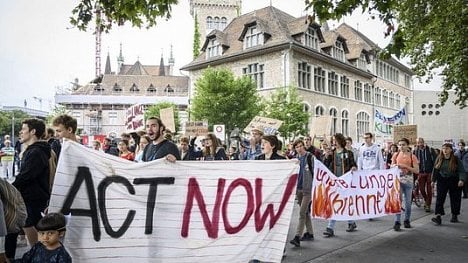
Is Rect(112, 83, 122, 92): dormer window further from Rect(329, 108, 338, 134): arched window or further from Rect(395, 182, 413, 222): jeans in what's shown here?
Rect(395, 182, 413, 222): jeans

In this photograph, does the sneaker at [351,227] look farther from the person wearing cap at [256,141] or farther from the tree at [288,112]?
the tree at [288,112]

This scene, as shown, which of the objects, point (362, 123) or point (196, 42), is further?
point (196, 42)

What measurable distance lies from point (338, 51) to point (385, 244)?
3945cm

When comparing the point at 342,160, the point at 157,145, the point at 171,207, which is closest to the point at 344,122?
the point at 342,160

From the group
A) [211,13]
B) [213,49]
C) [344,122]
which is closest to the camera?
[213,49]

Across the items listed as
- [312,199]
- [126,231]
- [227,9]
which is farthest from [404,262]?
[227,9]

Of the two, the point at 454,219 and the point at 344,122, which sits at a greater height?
the point at 344,122

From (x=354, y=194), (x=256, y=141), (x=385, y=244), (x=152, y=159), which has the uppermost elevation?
(x=256, y=141)

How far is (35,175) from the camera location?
4.42 m

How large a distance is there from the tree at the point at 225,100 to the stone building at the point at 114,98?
137 ft

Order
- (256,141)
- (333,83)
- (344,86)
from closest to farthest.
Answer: (256,141), (333,83), (344,86)

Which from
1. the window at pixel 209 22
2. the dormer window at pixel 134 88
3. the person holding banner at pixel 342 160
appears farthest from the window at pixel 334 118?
the dormer window at pixel 134 88

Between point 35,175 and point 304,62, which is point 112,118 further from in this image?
point 35,175

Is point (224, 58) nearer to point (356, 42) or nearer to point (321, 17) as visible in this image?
point (356, 42)
